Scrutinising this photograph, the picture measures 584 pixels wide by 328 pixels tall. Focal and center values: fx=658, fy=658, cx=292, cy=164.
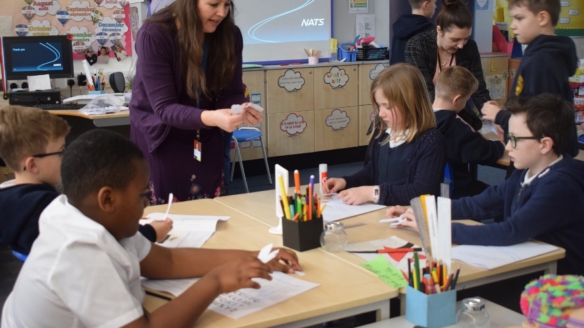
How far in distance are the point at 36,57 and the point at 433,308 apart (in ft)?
14.1

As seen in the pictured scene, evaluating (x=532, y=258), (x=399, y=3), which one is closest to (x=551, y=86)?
(x=532, y=258)

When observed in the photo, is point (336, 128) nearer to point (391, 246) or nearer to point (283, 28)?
point (283, 28)

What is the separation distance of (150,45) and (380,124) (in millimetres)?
964

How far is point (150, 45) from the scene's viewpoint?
2375mm

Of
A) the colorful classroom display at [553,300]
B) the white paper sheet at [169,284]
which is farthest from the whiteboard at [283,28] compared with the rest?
the colorful classroom display at [553,300]

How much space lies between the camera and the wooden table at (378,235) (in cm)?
171

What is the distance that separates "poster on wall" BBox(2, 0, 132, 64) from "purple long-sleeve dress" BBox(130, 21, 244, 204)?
288cm

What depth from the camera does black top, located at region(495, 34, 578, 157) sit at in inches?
105

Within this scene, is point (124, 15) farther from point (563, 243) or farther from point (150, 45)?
point (563, 243)

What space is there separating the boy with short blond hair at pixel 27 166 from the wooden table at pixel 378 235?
64 centimetres

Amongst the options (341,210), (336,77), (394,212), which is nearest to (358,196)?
(341,210)

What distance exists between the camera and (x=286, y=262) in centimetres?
172

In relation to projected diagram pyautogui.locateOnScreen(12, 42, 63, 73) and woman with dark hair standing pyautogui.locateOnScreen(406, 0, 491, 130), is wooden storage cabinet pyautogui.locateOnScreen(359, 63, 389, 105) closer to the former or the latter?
woman with dark hair standing pyautogui.locateOnScreen(406, 0, 491, 130)

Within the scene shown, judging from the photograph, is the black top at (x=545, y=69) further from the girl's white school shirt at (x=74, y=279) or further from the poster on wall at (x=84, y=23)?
the poster on wall at (x=84, y=23)
